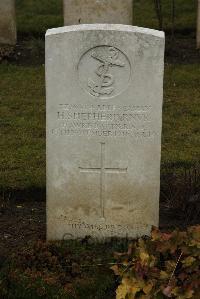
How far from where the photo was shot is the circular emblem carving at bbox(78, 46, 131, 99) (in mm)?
5465

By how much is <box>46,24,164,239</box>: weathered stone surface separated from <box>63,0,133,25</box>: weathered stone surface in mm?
6963

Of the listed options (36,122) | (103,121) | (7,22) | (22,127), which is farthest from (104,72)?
(7,22)

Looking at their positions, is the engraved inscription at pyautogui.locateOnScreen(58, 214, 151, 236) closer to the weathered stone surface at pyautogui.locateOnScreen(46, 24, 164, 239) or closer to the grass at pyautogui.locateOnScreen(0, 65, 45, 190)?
the weathered stone surface at pyautogui.locateOnScreen(46, 24, 164, 239)

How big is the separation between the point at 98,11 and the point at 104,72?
7178mm

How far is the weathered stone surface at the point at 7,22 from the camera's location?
12602mm

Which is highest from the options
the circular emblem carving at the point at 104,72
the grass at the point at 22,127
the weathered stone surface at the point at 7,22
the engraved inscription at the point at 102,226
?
the weathered stone surface at the point at 7,22

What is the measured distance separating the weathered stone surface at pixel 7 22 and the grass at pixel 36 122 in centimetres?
101

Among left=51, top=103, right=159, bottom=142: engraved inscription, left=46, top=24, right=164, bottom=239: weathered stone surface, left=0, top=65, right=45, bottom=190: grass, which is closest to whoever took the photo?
left=46, top=24, right=164, bottom=239: weathered stone surface

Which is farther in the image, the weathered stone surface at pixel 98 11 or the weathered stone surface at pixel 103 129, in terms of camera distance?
the weathered stone surface at pixel 98 11

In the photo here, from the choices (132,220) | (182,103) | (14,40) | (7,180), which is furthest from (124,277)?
(14,40)

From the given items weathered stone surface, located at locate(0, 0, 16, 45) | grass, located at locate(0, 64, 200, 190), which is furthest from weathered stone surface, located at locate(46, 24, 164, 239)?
weathered stone surface, located at locate(0, 0, 16, 45)

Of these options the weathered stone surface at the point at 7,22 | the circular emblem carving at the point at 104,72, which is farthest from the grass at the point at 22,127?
the circular emblem carving at the point at 104,72

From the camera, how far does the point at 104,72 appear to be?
549cm

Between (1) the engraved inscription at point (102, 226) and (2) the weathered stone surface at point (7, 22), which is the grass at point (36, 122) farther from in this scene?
(1) the engraved inscription at point (102, 226)
